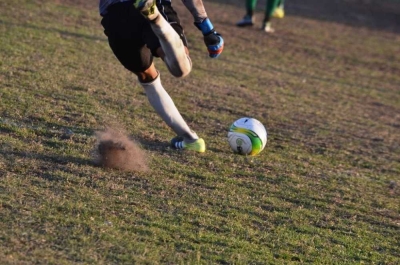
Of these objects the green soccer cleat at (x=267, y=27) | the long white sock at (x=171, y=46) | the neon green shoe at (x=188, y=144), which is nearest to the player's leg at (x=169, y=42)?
the long white sock at (x=171, y=46)

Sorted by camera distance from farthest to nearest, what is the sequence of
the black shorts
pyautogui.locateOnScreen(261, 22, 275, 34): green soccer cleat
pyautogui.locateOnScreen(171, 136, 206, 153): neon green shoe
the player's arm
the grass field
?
pyautogui.locateOnScreen(261, 22, 275, 34): green soccer cleat, pyautogui.locateOnScreen(171, 136, 206, 153): neon green shoe, the player's arm, the black shorts, the grass field

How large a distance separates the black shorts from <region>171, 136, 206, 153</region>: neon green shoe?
972 millimetres

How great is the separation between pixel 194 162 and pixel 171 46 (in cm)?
146

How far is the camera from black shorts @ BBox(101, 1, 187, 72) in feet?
18.9

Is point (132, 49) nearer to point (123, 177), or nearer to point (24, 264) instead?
point (123, 177)

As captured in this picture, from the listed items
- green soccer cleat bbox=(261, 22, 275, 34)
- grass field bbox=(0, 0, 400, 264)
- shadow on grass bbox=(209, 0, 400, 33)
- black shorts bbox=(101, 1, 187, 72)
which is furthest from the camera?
shadow on grass bbox=(209, 0, 400, 33)

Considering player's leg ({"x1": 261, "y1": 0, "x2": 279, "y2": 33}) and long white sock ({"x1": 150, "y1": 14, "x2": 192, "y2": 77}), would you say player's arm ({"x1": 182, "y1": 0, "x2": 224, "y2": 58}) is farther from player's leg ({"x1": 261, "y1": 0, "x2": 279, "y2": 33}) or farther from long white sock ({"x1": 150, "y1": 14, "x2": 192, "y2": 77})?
player's leg ({"x1": 261, "y1": 0, "x2": 279, "y2": 33})

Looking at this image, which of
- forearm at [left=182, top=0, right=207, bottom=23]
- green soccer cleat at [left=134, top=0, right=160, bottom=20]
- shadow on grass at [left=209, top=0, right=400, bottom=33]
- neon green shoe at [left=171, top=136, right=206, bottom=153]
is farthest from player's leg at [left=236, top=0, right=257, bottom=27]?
green soccer cleat at [left=134, top=0, right=160, bottom=20]

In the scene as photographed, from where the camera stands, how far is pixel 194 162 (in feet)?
21.5

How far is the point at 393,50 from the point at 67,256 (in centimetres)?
1328

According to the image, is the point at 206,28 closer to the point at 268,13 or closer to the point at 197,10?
the point at 197,10

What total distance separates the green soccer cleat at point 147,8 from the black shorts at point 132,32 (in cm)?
47

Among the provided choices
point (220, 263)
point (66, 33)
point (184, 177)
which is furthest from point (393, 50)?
point (220, 263)

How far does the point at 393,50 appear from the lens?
53.7 ft
